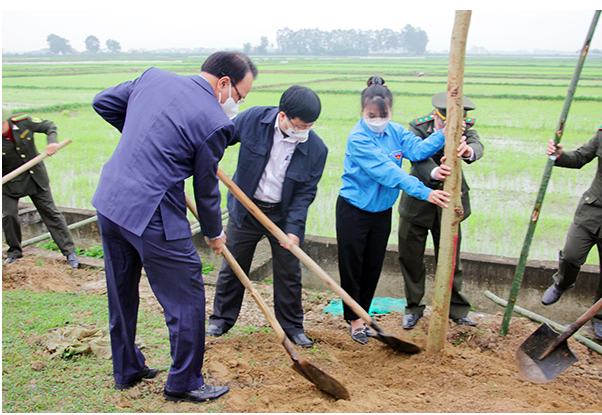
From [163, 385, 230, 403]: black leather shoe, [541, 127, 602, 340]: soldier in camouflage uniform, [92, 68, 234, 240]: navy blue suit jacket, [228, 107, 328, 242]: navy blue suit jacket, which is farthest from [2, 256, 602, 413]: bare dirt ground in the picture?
[92, 68, 234, 240]: navy blue suit jacket

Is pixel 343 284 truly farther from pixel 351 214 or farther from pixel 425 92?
pixel 425 92

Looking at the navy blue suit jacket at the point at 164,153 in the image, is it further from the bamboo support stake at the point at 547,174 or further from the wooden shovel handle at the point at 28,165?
the wooden shovel handle at the point at 28,165

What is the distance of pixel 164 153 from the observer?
2055 mm

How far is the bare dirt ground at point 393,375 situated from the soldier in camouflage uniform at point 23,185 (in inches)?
79.6

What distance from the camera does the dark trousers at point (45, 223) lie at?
484 centimetres

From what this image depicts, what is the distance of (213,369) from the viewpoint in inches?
106

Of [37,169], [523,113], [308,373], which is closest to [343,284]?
[308,373]

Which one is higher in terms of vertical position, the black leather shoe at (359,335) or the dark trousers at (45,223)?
the dark trousers at (45,223)

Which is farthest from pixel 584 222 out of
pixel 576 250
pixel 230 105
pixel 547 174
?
pixel 230 105

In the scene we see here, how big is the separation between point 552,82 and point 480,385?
2003 centimetres

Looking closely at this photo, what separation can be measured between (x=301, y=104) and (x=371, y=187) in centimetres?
81

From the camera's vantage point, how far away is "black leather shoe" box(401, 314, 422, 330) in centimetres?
354

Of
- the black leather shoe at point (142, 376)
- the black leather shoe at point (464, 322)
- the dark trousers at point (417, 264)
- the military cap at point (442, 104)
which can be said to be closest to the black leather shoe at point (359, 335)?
the dark trousers at point (417, 264)

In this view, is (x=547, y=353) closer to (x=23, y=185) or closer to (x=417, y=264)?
(x=417, y=264)
